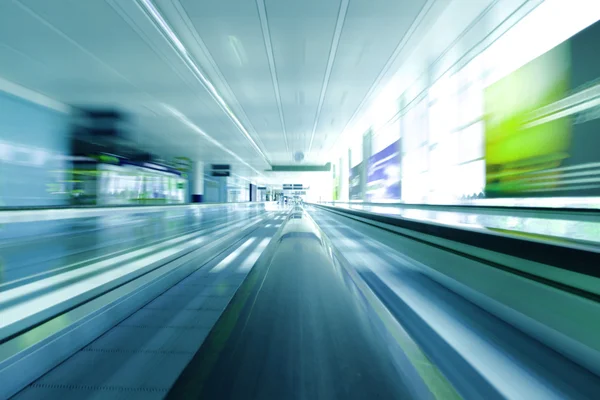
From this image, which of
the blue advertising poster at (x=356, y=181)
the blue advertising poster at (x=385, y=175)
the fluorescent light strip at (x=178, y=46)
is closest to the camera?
the fluorescent light strip at (x=178, y=46)

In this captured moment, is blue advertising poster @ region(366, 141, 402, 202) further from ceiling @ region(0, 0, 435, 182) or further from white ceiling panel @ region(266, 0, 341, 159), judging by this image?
white ceiling panel @ region(266, 0, 341, 159)

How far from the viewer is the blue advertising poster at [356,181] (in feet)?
50.0

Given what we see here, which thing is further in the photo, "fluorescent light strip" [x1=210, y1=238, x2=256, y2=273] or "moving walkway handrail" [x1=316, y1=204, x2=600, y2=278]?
"fluorescent light strip" [x1=210, y1=238, x2=256, y2=273]

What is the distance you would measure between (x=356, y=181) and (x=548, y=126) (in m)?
11.2

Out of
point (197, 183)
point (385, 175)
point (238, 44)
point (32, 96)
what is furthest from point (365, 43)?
point (197, 183)

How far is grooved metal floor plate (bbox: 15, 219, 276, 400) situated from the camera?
1220 mm

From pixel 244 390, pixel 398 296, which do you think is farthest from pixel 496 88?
pixel 244 390

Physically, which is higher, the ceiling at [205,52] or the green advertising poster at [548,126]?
the ceiling at [205,52]

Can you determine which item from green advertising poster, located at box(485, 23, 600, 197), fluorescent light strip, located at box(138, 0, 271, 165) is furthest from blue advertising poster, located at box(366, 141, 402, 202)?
fluorescent light strip, located at box(138, 0, 271, 165)

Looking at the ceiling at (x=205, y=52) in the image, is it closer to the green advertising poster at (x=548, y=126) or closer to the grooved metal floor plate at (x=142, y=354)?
the green advertising poster at (x=548, y=126)

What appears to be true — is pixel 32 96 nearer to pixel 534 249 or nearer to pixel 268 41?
pixel 268 41

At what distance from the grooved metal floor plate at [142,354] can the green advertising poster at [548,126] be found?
6.74 m

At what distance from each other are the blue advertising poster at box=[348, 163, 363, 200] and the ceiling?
667 centimetres

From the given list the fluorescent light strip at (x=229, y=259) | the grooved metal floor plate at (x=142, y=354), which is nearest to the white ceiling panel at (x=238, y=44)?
the fluorescent light strip at (x=229, y=259)
